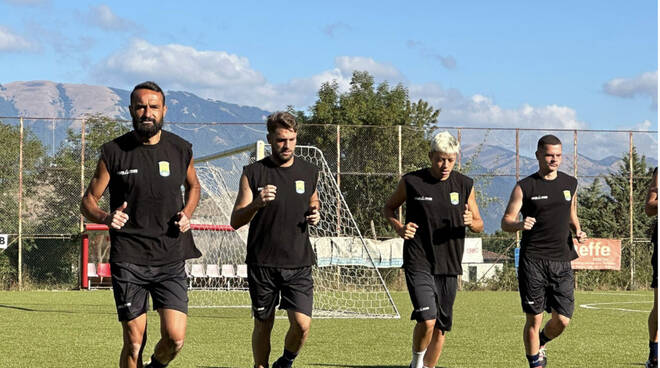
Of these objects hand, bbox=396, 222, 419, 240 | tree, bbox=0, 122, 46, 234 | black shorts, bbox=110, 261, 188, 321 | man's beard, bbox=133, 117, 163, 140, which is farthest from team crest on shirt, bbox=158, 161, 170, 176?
tree, bbox=0, 122, 46, 234

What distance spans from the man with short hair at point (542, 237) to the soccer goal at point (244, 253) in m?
9.09

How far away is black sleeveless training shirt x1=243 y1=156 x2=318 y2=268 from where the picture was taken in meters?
8.87

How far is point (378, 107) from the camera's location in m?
46.8

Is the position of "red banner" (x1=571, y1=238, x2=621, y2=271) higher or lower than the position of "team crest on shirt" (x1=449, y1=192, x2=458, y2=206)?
lower

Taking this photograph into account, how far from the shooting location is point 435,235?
954 cm

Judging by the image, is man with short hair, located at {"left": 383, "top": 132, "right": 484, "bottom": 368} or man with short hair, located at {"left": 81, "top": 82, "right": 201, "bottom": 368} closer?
man with short hair, located at {"left": 81, "top": 82, "right": 201, "bottom": 368}

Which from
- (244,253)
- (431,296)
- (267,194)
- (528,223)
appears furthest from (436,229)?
(244,253)

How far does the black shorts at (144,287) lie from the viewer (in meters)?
7.95

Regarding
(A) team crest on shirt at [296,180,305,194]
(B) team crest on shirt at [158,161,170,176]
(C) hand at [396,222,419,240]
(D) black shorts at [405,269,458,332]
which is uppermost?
(B) team crest on shirt at [158,161,170,176]

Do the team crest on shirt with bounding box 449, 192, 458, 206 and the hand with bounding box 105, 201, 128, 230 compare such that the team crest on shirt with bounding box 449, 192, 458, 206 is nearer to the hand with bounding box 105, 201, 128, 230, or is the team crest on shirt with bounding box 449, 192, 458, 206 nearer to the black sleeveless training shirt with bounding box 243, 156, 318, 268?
the black sleeveless training shirt with bounding box 243, 156, 318, 268

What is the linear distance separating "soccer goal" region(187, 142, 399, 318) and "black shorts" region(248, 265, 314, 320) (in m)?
10.3

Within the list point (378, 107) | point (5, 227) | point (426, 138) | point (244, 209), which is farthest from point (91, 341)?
point (378, 107)

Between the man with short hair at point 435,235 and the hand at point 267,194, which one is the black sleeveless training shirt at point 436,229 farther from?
the hand at point 267,194

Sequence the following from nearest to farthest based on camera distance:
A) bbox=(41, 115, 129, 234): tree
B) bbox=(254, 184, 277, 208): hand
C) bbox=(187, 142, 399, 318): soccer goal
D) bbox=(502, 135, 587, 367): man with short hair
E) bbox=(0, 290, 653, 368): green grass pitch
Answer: bbox=(254, 184, 277, 208): hand
bbox=(502, 135, 587, 367): man with short hair
bbox=(0, 290, 653, 368): green grass pitch
bbox=(187, 142, 399, 318): soccer goal
bbox=(41, 115, 129, 234): tree
